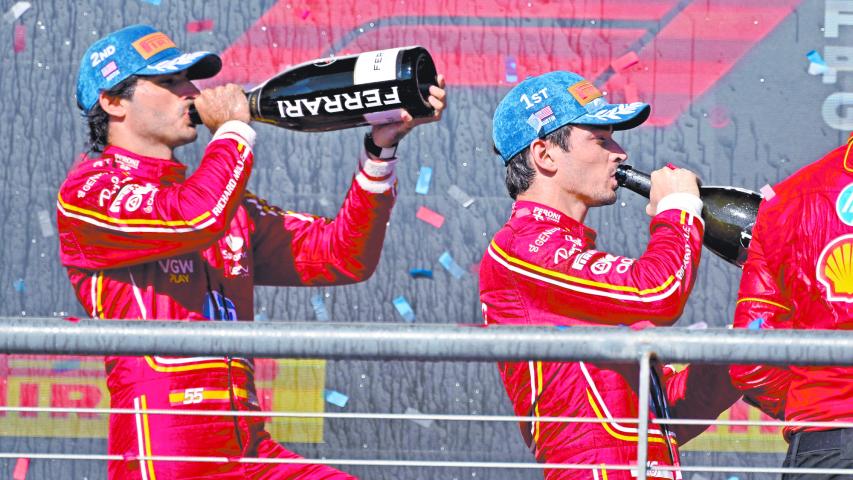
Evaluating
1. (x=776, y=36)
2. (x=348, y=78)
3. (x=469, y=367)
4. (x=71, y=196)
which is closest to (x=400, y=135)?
(x=348, y=78)

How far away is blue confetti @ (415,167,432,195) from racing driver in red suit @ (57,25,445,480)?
0.69 metres

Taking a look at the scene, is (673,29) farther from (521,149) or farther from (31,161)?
(31,161)

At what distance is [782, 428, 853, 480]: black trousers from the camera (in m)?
1.91

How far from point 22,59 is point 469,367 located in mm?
1395

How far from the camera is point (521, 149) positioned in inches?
93.7

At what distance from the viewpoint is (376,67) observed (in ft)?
8.11

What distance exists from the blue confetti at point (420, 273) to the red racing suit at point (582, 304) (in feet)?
3.66

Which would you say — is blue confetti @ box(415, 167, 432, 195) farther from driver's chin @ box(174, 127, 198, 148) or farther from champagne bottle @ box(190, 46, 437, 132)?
driver's chin @ box(174, 127, 198, 148)

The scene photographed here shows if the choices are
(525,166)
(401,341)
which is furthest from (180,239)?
(401,341)

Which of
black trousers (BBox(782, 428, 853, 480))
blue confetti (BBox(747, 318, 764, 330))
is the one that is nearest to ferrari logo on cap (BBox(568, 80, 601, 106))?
blue confetti (BBox(747, 318, 764, 330))

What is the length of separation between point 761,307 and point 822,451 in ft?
0.82

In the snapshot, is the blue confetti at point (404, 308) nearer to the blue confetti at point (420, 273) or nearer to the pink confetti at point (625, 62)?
the blue confetti at point (420, 273)

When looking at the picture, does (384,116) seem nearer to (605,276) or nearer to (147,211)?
(147,211)

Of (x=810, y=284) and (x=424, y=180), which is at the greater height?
(x=424, y=180)
